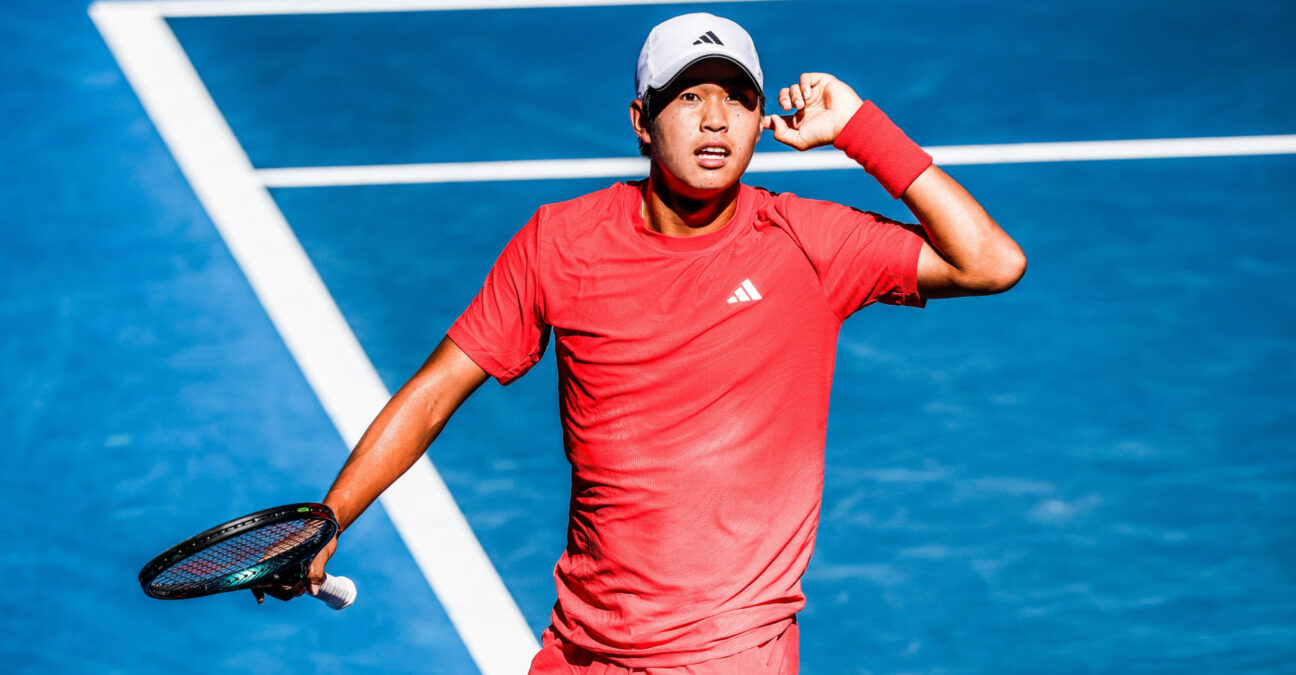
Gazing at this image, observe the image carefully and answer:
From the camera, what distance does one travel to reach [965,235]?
2.48 m

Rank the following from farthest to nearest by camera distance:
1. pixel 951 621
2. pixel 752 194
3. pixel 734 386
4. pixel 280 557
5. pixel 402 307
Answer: pixel 402 307 → pixel 951 621 → pixel 752 194 → pixel 734 386 → pixel 280 557

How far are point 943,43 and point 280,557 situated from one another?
359 centimetres

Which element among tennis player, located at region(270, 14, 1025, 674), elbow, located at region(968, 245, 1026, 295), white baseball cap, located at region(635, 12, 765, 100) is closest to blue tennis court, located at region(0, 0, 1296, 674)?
tennis player, located at region(270, 14, 1025, 674)

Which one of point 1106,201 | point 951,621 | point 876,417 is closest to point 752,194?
point 876,417

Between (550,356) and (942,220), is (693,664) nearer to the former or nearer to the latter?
(942,220)

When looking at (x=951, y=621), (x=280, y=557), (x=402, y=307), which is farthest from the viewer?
(x=402, y=307)

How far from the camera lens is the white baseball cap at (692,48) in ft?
8.20

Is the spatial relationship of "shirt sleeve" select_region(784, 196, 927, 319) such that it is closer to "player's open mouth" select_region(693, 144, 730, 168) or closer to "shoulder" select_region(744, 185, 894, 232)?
"shoulder" select_region(744, 185, 894, 232)

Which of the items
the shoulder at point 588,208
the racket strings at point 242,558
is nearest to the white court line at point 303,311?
the racket strings at point 242,558

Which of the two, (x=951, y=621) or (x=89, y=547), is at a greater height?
(x=89, y=547)

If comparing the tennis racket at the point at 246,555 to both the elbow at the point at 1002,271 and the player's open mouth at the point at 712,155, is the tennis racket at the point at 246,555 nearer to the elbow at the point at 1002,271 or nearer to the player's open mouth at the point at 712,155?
the player's open mouth at the point at 712,155

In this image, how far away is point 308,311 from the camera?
15.5ft

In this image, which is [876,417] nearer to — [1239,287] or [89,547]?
[1239,287]

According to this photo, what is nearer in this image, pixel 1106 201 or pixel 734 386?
pixel 734 386
